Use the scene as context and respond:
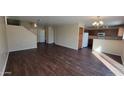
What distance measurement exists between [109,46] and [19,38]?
589 cm

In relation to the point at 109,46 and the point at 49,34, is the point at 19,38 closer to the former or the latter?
the point at 49,34

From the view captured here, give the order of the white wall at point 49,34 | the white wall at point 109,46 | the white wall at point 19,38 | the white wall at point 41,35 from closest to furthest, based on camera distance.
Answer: the white wall at point 109,46 → the white wall at point 19,38 → the white wall at point 49,34 → the white wall at point 41,35

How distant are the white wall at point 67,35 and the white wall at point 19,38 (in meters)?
2.64

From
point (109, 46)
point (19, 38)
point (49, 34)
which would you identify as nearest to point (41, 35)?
point (49, 34)

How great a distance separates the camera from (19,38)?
20.3 feet

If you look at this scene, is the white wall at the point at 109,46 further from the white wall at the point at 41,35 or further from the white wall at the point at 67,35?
the white wall at the point at 41,35

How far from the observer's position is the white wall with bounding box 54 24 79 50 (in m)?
7.04

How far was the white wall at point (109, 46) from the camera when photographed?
212 inches

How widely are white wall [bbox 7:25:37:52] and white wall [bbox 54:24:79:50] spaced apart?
8.66ft

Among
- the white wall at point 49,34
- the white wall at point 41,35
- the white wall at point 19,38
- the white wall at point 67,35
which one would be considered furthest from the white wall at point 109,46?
the white wall at point 41,35
